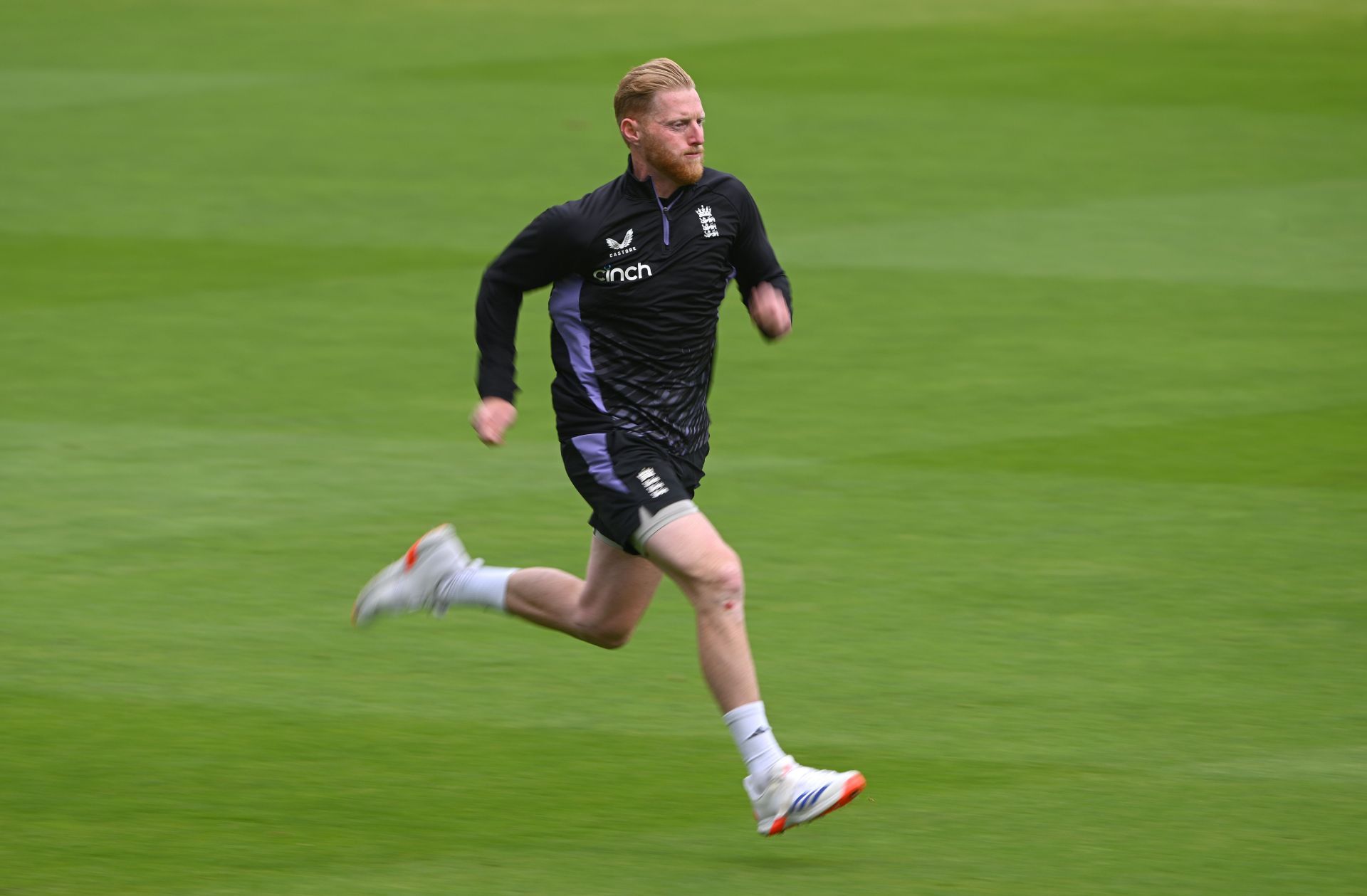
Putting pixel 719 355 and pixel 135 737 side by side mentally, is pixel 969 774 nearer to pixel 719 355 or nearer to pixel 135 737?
pixel 135 737

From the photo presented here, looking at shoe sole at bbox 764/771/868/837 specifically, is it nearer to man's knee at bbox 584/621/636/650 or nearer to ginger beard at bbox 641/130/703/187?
man's knee at bbox 584/621/636/650

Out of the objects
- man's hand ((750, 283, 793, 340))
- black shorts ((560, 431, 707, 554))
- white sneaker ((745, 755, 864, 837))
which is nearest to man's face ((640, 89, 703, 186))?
man's hand ((750, 283, 793, 340))

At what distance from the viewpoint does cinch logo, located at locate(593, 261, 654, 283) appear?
21.3 feet

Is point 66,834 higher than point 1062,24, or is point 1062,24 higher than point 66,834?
point 1062,24

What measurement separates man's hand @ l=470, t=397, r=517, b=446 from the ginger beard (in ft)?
2.67

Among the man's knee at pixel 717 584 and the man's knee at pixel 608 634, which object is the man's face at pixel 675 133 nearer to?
the man's knee at pixel 717 584

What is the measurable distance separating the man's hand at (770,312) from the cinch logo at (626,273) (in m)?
0.34

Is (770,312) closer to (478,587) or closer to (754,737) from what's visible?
(754,737)

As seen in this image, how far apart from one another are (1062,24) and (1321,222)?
27.4 ft

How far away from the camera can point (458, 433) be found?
11.3 m

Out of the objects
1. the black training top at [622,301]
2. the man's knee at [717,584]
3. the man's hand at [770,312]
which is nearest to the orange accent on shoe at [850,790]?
the man's knee at [717,584]

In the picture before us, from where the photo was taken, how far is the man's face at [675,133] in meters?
6.37

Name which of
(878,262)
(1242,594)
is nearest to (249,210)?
(878,262)

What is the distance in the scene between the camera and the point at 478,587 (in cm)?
724
